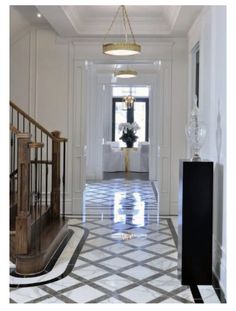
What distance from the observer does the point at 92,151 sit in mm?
Answer: 12266

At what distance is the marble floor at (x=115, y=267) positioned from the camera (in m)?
3.53

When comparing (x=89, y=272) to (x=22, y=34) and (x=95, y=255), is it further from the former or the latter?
(x=22, y=34)

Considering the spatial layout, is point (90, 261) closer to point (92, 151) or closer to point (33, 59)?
point (33, 59)

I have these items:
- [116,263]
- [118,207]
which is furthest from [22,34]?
[116,263]

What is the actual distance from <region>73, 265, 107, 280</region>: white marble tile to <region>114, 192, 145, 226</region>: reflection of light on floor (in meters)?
2.38

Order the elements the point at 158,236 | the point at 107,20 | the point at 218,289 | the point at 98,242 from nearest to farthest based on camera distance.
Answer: the point at 218,289 → the point at 98,242 → the point at 158,236 → the point at 107,20

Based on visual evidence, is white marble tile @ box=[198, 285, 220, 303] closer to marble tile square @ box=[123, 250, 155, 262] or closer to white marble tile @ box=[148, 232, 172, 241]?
marble tile square @ box=[123, 250, 155, 262]

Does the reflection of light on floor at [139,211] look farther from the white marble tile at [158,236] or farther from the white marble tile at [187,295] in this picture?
the white marble tile at [187,295]

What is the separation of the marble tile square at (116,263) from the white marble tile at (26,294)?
0.95m

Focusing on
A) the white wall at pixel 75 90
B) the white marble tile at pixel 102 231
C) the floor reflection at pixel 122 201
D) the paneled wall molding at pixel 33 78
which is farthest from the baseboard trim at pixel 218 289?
the paneled wall molding at pixel 33 78

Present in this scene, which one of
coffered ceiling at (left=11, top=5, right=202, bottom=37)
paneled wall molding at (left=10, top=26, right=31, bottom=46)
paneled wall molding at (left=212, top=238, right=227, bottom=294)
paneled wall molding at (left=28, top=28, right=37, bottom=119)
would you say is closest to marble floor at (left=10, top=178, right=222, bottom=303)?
paneled wall molding at (left=212, top=238, right=227, bottom=294)

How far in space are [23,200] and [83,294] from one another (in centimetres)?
122

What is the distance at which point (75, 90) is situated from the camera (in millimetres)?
7398
